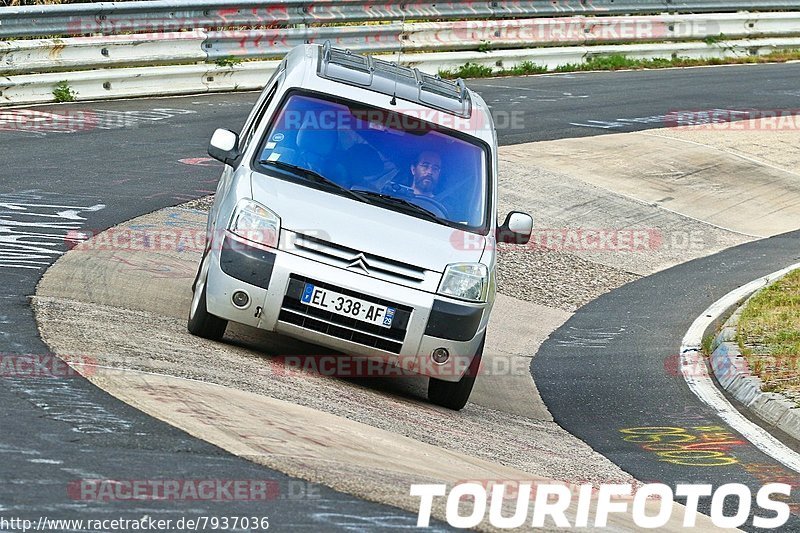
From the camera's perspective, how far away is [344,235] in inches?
318

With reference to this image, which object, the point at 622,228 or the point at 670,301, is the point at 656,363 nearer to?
the point at 670,301

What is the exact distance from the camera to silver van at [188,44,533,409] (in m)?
8.05

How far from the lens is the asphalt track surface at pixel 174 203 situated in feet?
17.6

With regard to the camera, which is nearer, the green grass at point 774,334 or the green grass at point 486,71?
the green grass at point 774,334

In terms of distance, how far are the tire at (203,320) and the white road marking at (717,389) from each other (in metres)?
3.47

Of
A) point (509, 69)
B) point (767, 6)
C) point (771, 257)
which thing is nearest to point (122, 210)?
point (771, 257)

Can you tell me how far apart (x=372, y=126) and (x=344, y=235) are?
3.78 ft

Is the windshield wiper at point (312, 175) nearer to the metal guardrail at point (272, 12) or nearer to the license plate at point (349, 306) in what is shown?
the license plate at point (349, 306)

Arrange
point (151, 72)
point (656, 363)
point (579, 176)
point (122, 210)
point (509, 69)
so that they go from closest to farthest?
point (656, 363)
point (122, 210)
point (579, 176)
point (151, 72)
point (509, 69)

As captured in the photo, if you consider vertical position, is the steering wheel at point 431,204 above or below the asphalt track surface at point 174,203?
above

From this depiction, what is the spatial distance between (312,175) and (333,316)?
3.59 feet

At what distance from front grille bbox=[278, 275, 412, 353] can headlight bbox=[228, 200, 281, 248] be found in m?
0.29

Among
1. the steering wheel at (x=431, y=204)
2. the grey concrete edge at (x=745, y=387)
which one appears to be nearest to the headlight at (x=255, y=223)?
the steering wheel at (x=431, y=204)

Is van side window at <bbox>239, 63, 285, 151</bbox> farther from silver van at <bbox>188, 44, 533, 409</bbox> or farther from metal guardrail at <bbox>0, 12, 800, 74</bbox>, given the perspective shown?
metal guardrail at <bbox>0, 12, 800, 74</bbox>
